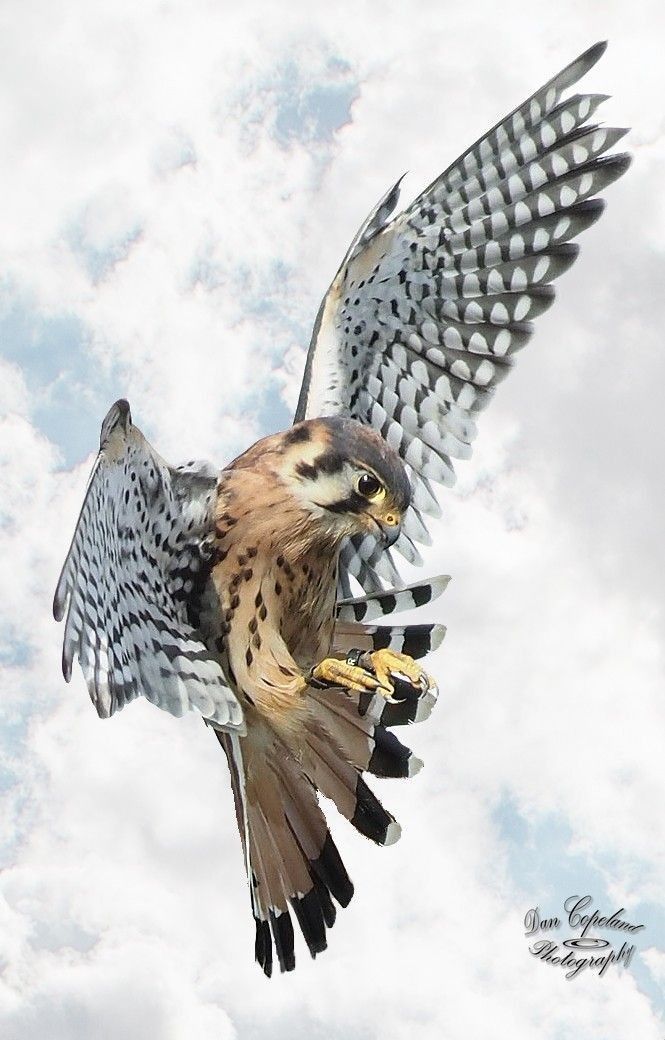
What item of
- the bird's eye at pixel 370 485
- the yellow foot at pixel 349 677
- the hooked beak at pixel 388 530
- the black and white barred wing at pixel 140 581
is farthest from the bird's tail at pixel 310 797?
the bird's eye at pixel 370 485

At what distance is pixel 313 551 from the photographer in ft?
10.8

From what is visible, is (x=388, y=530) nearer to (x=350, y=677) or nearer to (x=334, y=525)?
(x=334, y=525)

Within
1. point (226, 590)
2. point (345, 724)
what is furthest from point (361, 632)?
point (226, 590)

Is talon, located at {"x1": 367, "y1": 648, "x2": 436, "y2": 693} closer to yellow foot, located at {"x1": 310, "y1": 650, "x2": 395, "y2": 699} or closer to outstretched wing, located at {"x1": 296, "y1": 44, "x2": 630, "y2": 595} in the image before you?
yellow foot, located at {"x1": 310, "y1": 650, "x2": 395, "y2": 699}

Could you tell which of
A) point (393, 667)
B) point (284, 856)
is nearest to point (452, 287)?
point (393, 667)

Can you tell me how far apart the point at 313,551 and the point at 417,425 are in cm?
83

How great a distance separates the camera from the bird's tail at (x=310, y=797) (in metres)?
3.46

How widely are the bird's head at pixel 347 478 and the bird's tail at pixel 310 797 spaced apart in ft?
1.70

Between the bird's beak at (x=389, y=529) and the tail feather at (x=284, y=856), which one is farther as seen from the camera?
the tail feather at (x=284, y=856)

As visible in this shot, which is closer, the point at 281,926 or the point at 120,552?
the point at 120,552

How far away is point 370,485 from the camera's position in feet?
10.2

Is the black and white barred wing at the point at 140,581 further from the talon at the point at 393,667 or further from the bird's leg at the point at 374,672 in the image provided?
the talon at the point at 393,667

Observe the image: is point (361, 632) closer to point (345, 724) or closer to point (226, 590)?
point (345, 724)

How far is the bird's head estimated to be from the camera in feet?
10.2
